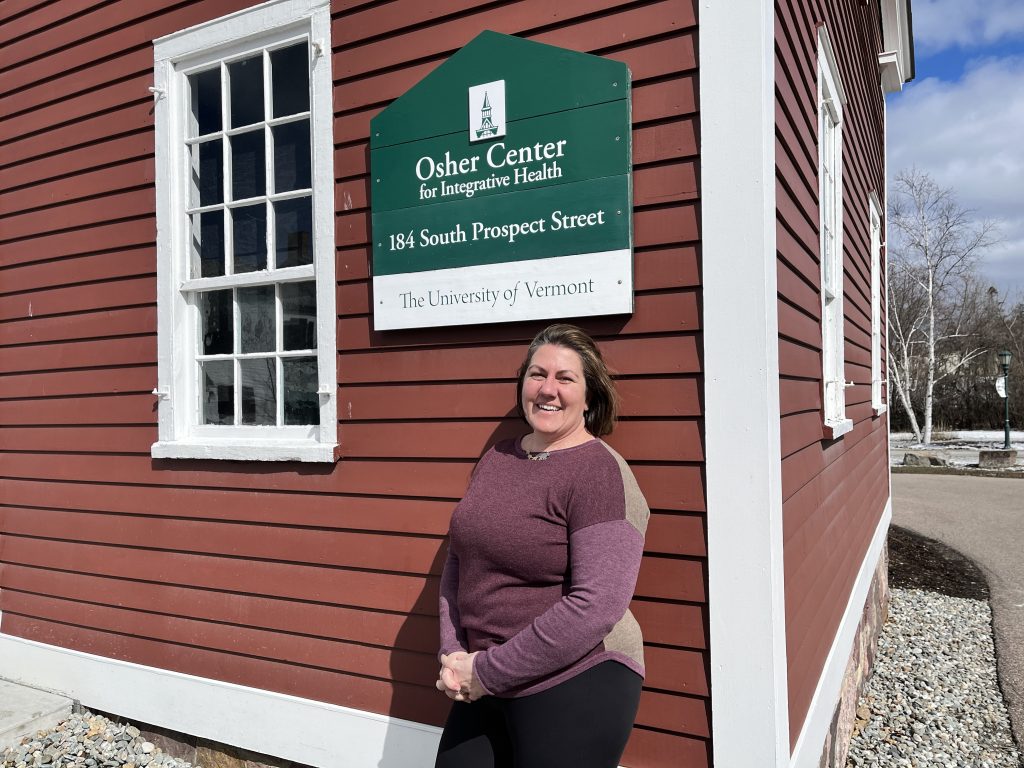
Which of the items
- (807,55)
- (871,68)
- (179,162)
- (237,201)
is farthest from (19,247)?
(871,68)

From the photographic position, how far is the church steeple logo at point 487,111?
2750 mm

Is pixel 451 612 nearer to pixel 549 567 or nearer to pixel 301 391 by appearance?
pixel 549 567

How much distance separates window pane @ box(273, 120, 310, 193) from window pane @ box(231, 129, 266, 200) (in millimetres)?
90

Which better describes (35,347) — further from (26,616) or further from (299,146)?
(299,146)

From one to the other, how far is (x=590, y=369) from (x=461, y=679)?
964mm

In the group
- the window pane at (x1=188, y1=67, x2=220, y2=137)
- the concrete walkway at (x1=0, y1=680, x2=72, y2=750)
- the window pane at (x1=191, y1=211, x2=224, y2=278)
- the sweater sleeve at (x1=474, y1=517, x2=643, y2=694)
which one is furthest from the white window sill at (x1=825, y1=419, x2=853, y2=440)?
the concrete walkway at (x1=0, y1=680, x2=72, y2=750)

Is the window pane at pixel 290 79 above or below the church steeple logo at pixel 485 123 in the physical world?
above

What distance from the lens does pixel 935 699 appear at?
477cm

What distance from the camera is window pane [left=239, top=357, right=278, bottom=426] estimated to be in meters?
3.46

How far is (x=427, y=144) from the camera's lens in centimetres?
291

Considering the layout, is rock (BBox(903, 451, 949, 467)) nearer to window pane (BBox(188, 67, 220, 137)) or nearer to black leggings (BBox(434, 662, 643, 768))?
window pane (BBox(188, 67, 220, 137))

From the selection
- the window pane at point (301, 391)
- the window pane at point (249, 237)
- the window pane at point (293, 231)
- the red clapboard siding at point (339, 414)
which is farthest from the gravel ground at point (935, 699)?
the window pane at point (249, 237)

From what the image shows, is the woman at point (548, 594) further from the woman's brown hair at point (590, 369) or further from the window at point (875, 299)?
the window at point (875, 299)

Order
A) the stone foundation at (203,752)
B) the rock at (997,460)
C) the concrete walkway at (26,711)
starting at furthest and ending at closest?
the rock at (997,460)
the concrete walkway at (26,711)
the stone foundation at (203,752)
